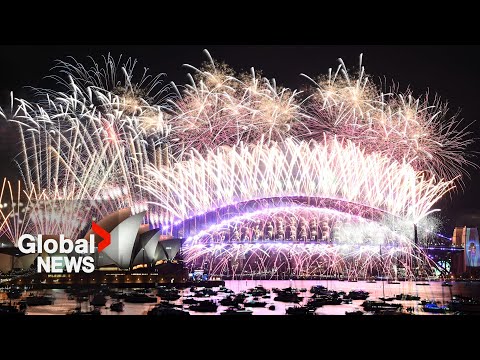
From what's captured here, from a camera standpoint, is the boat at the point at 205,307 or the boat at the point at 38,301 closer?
the boat at the point at 205,307

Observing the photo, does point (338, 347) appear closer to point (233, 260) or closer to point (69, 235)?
point (69, 235)

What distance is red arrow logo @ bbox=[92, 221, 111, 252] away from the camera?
34.2 m

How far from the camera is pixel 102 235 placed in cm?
3512

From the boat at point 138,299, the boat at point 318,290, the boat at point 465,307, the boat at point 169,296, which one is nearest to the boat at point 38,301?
the boat at point 138,299

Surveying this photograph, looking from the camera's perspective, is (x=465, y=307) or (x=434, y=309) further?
(x=465, y=307)

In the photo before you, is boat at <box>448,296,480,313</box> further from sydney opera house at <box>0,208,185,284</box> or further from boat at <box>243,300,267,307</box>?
sydney opera house at <box>0,208,185,284</box>

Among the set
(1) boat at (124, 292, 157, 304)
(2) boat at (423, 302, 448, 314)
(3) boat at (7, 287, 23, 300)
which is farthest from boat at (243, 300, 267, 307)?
(3) boat at (7, 287, 23, 300)

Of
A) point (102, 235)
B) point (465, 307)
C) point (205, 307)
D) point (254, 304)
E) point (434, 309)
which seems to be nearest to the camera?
point (205, 307)

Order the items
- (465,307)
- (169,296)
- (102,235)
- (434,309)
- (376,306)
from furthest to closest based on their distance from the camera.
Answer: (102,235) < (169,296) < (465,307) < (434,309) < (376,306)

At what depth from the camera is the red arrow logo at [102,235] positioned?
34.2m

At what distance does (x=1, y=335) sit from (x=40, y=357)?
3.81 feet

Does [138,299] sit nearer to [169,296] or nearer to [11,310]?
[169,296]

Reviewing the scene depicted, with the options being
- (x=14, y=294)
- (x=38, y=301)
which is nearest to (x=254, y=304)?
(x=38, y=301)

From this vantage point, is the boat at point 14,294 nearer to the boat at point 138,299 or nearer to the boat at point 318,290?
the boat at point 138,299
